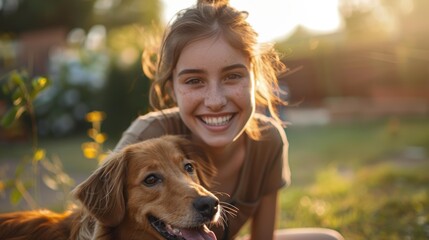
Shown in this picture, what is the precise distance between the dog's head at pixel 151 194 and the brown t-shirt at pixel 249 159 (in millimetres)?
312

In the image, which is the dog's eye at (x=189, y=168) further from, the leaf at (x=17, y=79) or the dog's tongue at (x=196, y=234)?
the leaf at (x=17, y=79)

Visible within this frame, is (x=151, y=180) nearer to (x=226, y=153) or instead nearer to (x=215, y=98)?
Answer: (x=215, y=98)

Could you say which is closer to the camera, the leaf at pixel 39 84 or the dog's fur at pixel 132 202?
the dog's fur at pixel 132 202

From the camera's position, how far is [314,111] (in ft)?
57.7

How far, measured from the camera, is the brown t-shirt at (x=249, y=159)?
331 centimetres

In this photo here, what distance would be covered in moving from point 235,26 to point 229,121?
1.96 feet

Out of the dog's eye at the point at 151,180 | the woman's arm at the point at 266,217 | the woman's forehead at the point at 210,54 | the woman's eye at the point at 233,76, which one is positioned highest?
the woman's forehead at the point at 210,54

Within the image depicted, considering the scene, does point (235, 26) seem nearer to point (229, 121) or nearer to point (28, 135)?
point (229, 121)

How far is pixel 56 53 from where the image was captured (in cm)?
2091

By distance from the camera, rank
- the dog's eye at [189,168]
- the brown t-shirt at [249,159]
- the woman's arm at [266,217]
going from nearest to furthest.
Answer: the dog's eye at [189,168], the brown t-shirt at [249,159], the woman's arm at [266,217]

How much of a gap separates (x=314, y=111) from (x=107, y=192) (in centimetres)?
1539

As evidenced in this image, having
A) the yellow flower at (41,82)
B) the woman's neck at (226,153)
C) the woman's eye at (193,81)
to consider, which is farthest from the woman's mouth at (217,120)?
the yellow flower at (41,82)

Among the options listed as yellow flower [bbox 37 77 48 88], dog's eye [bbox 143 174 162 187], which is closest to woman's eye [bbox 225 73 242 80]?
dog's eye [bbox 143 174 162 187]

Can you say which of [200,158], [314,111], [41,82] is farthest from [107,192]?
[314,111]
